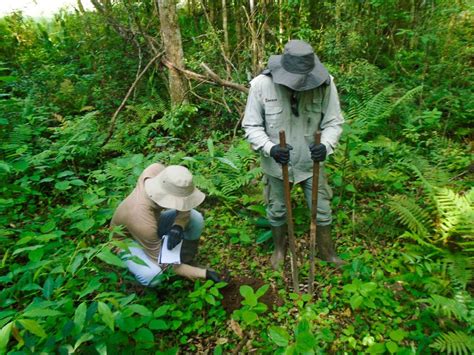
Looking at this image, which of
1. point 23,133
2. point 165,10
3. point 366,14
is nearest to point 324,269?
point 23,133

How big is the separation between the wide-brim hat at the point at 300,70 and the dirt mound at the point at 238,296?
1.91m

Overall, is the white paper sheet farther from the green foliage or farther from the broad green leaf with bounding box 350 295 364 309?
the broad green leaf with bounding box 350 295 364 309

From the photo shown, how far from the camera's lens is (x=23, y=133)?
4.80 meters

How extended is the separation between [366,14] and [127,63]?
196 inches

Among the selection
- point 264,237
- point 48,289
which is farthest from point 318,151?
point 48,289

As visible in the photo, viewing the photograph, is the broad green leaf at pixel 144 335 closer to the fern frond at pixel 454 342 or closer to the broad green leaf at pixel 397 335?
the broad green leaf at pixel 397 335

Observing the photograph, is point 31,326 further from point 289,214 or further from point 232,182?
point 232,182

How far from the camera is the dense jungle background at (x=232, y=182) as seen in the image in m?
2.59

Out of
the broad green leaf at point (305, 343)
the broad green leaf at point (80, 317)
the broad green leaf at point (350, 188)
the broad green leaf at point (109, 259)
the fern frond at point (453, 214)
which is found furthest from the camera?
the broad green leaf at point (350, 188)

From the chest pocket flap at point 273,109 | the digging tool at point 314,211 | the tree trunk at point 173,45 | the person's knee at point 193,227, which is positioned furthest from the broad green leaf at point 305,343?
the tree trunk at point 173,45

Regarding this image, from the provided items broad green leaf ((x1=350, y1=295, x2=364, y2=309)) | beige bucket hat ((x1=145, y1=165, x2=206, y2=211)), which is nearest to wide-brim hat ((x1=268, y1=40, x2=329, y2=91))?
beige bucket hat ((x1=145, y1=165, x2=206, y2=211))

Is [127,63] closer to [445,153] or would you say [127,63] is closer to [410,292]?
[445,153]

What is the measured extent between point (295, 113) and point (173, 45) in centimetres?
369

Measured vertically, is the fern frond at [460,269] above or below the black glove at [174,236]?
below
